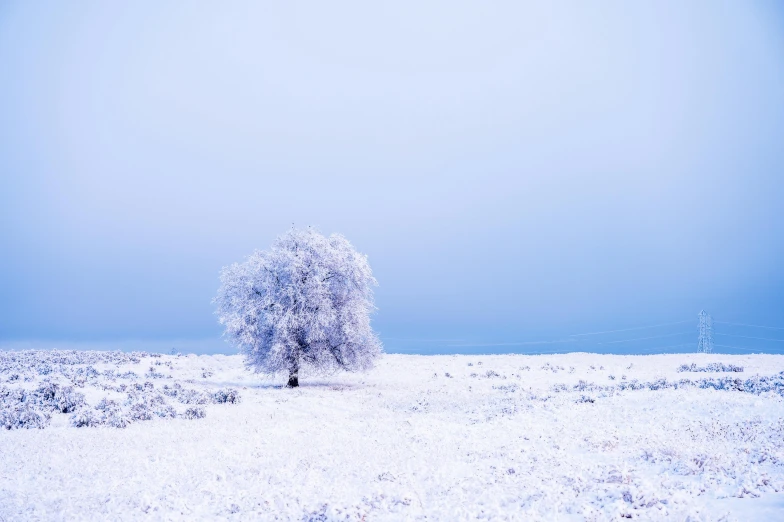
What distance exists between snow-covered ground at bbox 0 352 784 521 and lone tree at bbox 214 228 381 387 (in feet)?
14.5

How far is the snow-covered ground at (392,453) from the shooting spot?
9.79m

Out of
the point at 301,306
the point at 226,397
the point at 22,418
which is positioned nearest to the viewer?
the point at 22,418

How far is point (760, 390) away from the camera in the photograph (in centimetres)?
2150

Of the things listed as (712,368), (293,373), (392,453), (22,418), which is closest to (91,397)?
(22,418)

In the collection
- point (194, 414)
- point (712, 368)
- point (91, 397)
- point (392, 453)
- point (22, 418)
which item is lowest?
point (392, 453)

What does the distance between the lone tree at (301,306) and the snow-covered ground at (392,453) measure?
14.5 feet

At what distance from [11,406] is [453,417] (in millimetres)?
17493

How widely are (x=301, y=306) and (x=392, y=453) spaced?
18861 mm

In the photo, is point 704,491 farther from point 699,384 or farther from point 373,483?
point 699,384

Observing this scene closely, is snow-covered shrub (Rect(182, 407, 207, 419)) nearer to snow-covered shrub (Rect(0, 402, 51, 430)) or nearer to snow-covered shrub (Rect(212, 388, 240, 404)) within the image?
snow-covered shrub (Rect(212, 388, 240, 404))

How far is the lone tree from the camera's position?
105ft

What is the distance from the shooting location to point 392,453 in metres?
14.5

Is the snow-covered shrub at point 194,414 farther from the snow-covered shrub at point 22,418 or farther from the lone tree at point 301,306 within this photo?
the lone tree at point 301,306

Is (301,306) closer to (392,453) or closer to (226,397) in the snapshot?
(226,397)
